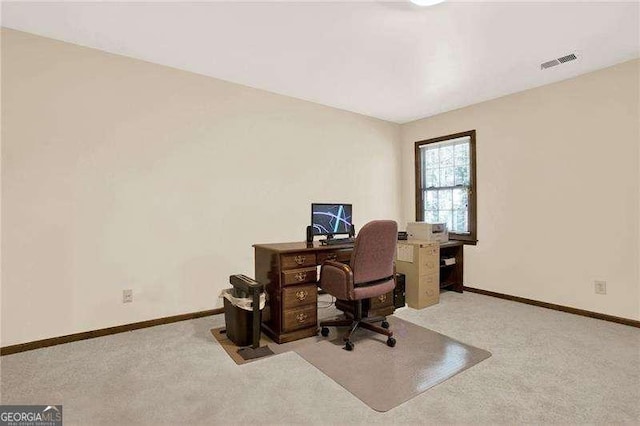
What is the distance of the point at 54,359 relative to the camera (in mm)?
2369

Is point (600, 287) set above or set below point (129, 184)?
below

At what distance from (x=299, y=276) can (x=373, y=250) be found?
67cm

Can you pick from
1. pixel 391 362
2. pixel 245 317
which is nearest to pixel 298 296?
pixel 245 317

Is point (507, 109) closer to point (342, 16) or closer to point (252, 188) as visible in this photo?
point (342, 16)

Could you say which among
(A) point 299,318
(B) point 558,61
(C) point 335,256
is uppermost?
(B) point 558,61

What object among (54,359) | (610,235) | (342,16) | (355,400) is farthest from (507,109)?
(54,359)

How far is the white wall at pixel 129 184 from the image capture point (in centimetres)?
253

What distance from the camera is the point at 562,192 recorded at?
138 inches

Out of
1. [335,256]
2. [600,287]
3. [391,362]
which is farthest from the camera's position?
[600,287]

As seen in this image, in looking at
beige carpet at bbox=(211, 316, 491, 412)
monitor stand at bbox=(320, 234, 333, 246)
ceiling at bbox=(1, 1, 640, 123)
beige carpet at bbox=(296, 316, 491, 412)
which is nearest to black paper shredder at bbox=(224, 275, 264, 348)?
beige carpet at bbox=(211, 316, 491, 412)

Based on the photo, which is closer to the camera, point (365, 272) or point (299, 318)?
point (365, 272)

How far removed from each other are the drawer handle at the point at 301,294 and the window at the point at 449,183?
2.72m

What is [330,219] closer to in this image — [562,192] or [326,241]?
[326,241]

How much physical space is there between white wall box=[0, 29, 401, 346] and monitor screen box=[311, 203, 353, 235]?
84 centimetres
